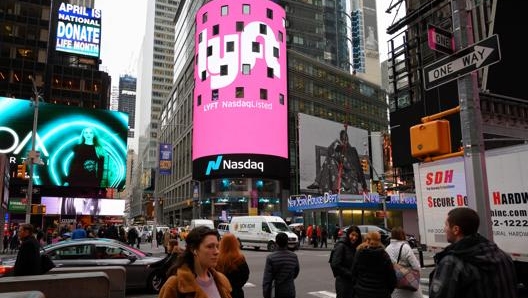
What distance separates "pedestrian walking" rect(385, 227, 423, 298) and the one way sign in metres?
2.48

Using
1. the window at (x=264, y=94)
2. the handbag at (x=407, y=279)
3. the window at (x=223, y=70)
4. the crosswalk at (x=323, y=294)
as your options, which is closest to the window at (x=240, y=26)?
the window at (x=223, y=70)

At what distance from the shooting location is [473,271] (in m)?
3.43

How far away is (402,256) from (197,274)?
4539 mm

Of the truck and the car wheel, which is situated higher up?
the truck

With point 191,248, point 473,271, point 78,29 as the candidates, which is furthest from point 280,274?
point 78,29

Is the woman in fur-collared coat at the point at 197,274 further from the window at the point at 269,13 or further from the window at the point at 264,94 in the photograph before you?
the window at the point at 269,13

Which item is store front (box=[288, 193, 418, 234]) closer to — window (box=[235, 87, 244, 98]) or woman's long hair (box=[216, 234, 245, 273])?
window (box=[235, 87, 244, 98])

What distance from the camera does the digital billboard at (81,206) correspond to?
192ft

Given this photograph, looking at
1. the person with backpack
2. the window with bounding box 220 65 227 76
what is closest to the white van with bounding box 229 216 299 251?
the person with backpack

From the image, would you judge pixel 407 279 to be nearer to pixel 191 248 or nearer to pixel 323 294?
pixel 191 248

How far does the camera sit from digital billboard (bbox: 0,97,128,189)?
51594mm

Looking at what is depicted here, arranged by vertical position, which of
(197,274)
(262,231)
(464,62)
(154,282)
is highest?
(464,62)

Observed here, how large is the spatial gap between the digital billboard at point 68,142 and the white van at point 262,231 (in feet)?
88.5

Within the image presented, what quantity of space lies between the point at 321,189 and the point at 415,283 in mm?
64680
